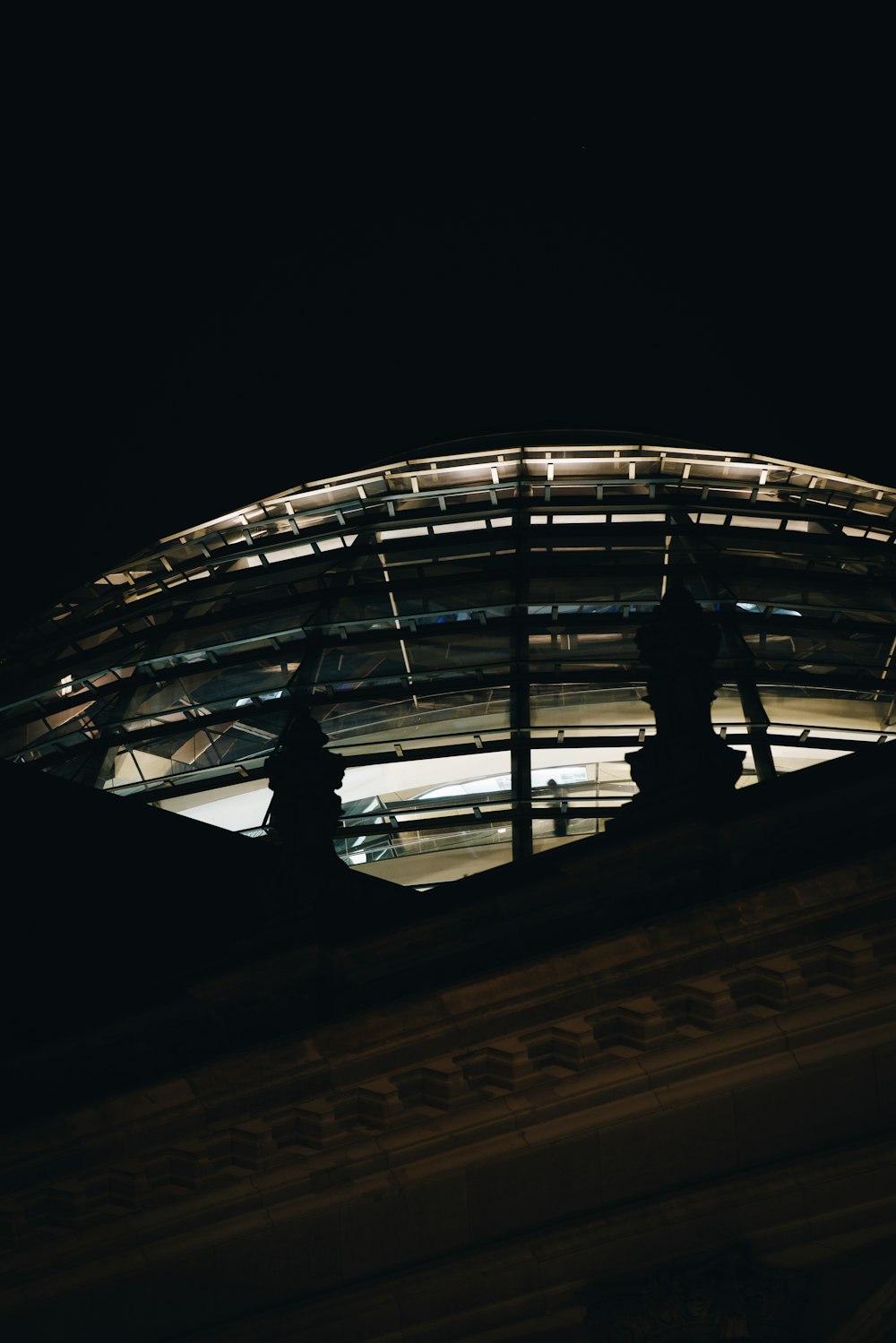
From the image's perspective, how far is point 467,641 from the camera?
42.1m

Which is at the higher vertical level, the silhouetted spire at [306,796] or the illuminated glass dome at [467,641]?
the illuminated glass dome at [467,641]

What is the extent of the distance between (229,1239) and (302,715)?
579 centimetres

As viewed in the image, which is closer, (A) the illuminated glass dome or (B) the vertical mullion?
(B) the vertical mullion

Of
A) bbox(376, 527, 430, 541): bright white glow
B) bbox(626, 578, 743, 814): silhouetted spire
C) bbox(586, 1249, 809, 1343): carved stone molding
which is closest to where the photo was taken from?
bbox(586, 1249, 809, 1343): carved stone molding

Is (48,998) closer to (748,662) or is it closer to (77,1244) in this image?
(77,1244)

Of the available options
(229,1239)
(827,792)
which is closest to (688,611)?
(827,792)

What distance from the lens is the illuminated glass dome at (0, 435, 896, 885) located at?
36.5 metres

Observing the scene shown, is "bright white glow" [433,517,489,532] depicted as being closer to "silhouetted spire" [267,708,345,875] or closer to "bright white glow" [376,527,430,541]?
"bright white glow" [376,527,430,541]

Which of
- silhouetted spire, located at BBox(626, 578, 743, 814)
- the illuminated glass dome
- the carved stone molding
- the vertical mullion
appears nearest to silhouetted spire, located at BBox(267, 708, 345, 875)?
silhouetted spire, located at BBox(626, 578, 743, 814)

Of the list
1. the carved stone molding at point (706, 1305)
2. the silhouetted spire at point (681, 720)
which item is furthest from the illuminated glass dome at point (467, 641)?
the carved stone molding at point (706, 1305)

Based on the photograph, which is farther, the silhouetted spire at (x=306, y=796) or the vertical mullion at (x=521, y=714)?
the vertical mullion at (x=521, y=714)

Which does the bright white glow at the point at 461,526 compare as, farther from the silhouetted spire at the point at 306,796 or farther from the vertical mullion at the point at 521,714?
the silhouetted spire at the point at 306,796

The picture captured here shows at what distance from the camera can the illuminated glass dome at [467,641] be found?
3650 cm

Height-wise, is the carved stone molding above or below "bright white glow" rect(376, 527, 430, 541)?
below
